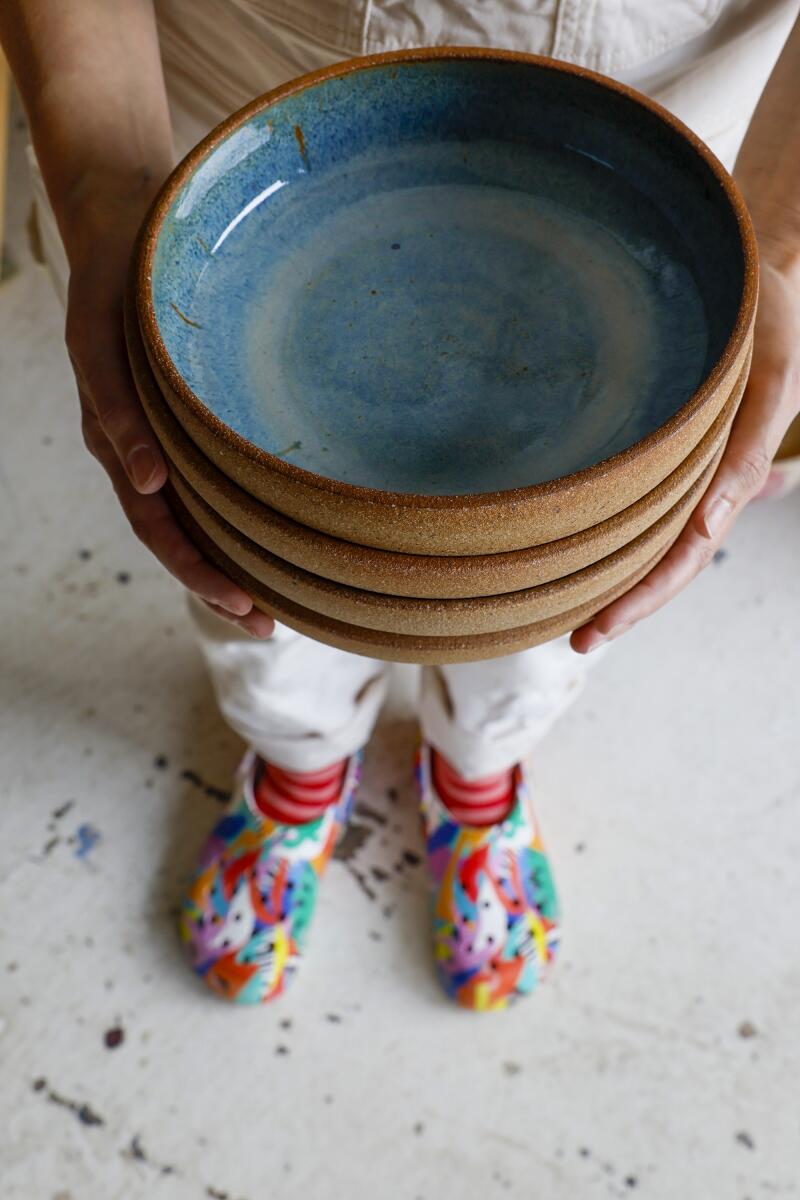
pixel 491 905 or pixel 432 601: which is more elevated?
pixel 432 601

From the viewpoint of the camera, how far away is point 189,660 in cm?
137

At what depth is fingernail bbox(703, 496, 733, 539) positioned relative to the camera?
0.64 metres

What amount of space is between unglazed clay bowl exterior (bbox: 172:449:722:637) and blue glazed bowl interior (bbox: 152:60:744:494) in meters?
0.05

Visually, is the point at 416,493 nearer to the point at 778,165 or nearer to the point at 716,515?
the point at 716,515

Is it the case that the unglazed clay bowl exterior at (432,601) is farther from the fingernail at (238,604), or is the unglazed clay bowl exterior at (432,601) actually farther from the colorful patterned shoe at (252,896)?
the colorful patterned shoe at (252,896)

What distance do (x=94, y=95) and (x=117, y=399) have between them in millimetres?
252

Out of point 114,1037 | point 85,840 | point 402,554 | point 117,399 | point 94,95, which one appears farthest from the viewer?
point 85,840

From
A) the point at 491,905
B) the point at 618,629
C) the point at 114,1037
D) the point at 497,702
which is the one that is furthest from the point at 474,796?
the point at 618,629

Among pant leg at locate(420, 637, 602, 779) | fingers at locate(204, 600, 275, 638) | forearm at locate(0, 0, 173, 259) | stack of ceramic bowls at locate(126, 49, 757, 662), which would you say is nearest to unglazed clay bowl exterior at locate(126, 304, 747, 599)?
stack of ceramic bowls at locate(126, 49, 757, 662)

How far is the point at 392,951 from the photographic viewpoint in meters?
1.18

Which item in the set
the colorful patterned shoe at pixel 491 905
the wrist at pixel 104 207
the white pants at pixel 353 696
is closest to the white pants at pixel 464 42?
the white pants at pixel 353 696

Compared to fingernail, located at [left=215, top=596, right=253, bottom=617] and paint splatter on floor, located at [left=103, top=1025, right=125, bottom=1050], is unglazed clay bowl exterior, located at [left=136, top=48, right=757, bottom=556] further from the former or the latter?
paint splatter on floor, located at [left=103, top=1025, right=125, bottom=1050]

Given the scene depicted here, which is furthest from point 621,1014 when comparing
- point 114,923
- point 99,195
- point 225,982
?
point 99,195

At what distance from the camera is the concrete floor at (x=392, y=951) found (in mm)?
1059
